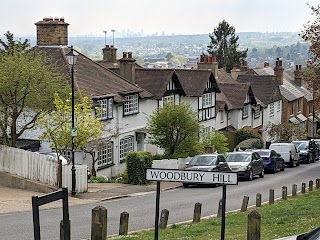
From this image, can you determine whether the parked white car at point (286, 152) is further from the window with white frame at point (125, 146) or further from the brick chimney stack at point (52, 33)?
the brick chimney stack at point (52, 33)

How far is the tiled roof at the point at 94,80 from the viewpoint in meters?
39.6

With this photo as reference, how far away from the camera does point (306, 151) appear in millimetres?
50812

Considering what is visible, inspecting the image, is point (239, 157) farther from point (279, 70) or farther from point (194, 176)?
point (279, 70)

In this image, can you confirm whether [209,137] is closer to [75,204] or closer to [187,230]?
[75,204]

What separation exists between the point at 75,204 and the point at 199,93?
2878 centimetres

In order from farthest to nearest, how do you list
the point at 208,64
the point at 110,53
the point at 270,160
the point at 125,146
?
the point at 208,64, the point at 110,53, the point at 125,146, the point at 270,160

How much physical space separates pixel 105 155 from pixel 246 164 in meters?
8.78

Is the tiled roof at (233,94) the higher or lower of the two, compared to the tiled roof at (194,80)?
lower

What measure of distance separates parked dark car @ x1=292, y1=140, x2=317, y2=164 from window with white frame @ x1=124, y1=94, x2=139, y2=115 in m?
13.6

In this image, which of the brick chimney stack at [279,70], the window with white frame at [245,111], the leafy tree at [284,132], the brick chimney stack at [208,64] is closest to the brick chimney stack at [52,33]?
the brick chimney stack at [208,64]

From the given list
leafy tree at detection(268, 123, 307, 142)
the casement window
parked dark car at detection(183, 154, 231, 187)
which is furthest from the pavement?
leafy tree at detection(268, 123, 307, 142)

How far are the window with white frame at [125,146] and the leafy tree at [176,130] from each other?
2.44m

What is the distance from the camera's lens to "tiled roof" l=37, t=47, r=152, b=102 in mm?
39625

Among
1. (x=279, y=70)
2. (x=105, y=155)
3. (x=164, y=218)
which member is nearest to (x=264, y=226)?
(x=164, y=218)
